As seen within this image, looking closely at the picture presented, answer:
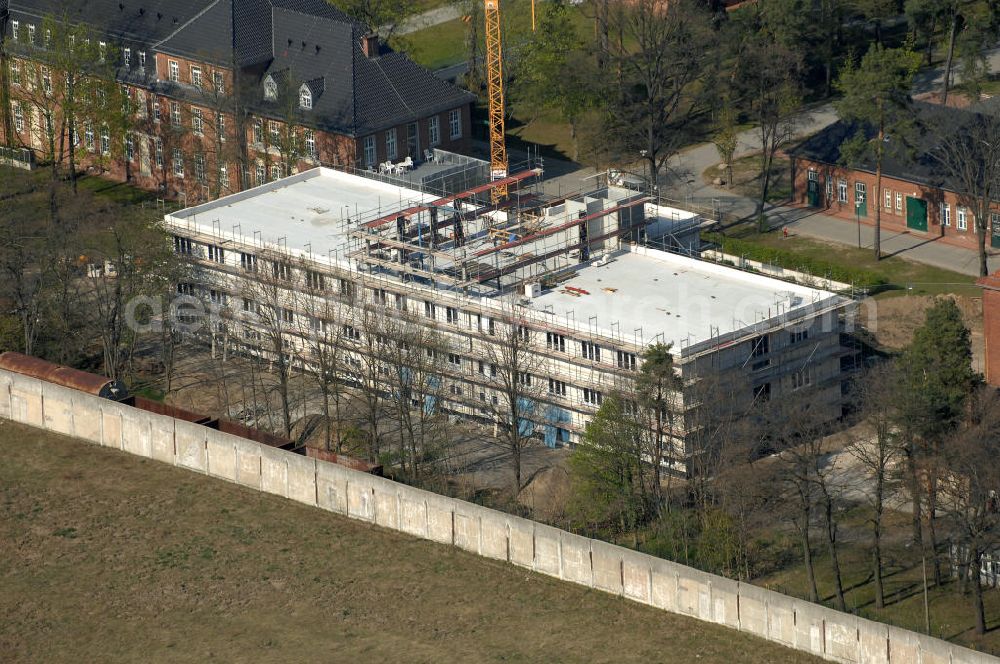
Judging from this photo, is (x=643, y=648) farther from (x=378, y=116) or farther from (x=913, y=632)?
(x=378, y=116)

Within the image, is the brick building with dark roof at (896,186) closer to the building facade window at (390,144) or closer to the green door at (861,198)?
the green door at (861,198)

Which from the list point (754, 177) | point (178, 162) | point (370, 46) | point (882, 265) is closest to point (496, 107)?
point (370, 46)

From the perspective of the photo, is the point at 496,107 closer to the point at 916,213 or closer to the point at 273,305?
the point at 916,213

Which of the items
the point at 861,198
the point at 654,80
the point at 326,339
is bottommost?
the point at 326,339

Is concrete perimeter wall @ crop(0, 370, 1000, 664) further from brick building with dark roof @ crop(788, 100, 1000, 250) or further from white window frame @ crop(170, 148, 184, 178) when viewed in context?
brick building with dark roof @ crop(788, 100, 1000, 250)

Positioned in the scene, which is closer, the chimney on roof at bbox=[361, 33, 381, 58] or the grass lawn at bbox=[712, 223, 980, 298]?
the grass lawn at bbox=[712, 223, 980, 298]

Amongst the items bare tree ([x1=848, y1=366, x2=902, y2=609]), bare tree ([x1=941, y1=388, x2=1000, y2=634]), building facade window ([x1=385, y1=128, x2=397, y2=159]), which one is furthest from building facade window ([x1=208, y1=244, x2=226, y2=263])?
bare tree ([x1=941, y1=388, x2=1000, y2=634])
